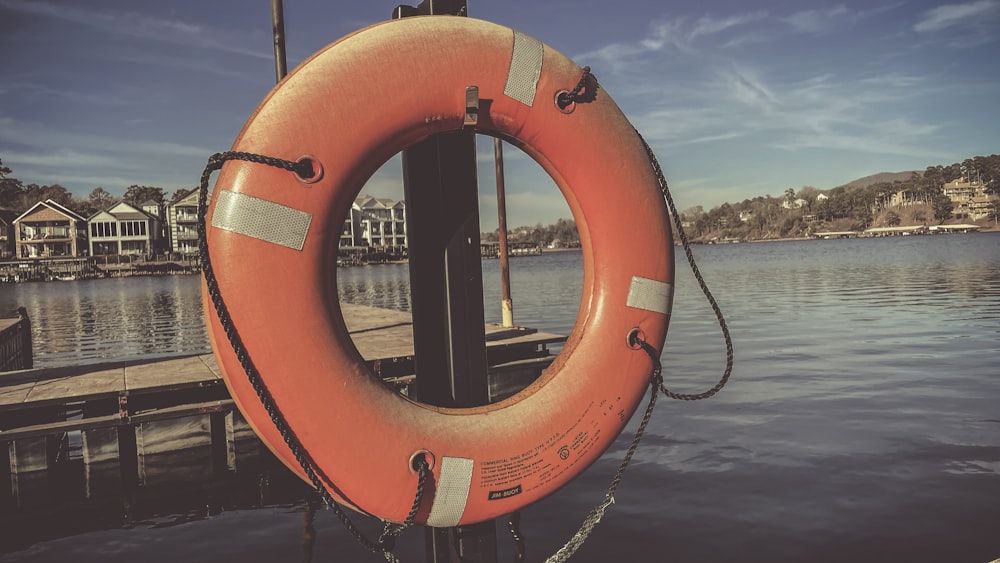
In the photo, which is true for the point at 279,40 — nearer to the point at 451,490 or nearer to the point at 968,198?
the point at 451,490

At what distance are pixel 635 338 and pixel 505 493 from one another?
656mm

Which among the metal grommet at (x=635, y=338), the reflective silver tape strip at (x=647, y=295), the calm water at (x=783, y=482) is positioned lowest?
the calm water at (x=783, y=482)

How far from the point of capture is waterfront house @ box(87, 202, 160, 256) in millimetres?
64812

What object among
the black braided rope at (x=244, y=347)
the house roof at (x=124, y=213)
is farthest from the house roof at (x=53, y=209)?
the black braided rope at (x=244, y=347)

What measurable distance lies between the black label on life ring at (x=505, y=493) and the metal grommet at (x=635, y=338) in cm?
59

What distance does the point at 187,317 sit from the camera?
75.3ft

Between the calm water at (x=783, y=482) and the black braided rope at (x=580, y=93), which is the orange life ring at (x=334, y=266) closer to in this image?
the black braided rope at (x=580, y=93)

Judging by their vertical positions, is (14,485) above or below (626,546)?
above

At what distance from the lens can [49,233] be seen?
64562 millimetres

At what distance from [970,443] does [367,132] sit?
587 cm

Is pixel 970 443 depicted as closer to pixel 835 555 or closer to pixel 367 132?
pixel 835 555

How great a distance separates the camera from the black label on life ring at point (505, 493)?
2.13m

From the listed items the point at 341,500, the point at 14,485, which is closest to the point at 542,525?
the point at 341,500

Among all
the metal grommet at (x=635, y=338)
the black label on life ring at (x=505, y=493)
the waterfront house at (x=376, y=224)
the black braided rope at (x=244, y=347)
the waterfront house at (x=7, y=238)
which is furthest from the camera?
the waterfront house at (x=376, y=224)
